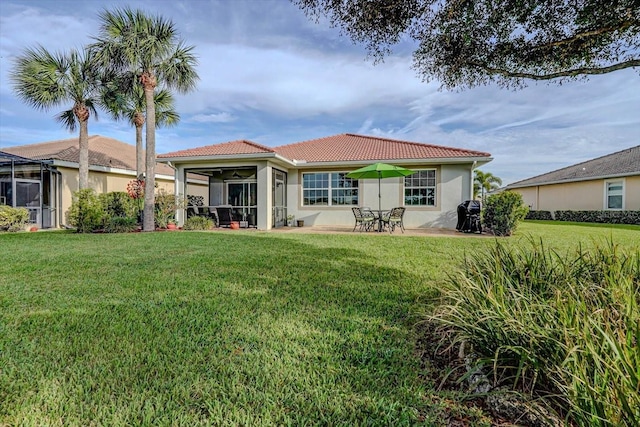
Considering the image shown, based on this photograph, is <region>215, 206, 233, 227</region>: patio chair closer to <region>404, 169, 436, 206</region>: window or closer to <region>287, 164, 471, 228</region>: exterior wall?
<region>287, 164, 471, 228</region>: exterior wall

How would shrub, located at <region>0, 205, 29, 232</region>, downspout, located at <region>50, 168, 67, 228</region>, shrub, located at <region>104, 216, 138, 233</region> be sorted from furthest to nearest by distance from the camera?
1. downspout, located at <region>50, 168, 67, 228</region>
2. shrub, located at <region>0, 205, 29, 232</region>
3. shrub, located at <region>104, 216, 138, 233</region>

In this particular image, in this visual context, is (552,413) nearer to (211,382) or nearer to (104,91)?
(211,382)

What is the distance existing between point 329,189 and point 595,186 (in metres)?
19.8

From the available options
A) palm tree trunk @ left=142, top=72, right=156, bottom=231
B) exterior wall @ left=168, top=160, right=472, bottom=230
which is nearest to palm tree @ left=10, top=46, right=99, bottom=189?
palm tree trunk @ left=142, top=72, right=156, bottom=231

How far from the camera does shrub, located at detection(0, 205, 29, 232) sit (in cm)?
1487

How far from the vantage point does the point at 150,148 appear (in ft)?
48.4

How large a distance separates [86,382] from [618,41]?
8.40m

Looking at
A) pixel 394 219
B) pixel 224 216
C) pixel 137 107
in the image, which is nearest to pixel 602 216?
pixel 394 219

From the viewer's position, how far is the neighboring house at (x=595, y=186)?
20906 mm

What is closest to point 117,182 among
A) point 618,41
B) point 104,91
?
point 104,91

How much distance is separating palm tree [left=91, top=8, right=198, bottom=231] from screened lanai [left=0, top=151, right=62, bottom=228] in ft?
22.5

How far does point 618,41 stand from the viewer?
539 centimetres

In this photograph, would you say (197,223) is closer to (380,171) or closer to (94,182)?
(94,182)

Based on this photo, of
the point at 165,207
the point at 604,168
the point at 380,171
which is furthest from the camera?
the point at 604,168
